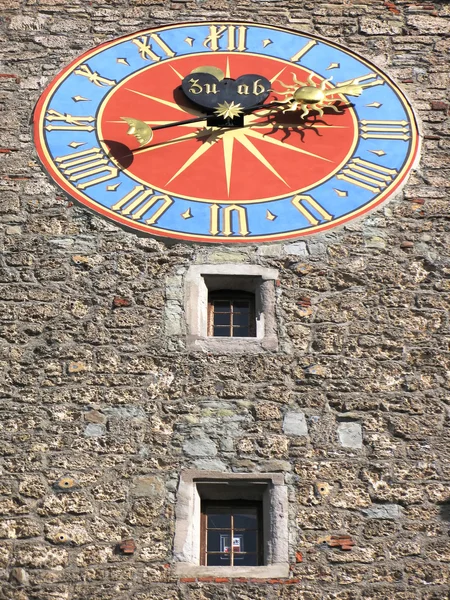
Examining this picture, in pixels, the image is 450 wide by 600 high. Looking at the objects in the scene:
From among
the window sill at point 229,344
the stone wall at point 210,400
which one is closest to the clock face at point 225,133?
the stone wall at point 210,400

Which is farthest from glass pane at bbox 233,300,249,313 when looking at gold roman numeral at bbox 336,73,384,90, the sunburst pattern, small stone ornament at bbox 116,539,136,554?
gold roman numeral at bbox 336,73,384,90

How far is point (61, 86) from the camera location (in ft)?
41.7

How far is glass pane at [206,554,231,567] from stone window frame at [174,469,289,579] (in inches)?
5.7

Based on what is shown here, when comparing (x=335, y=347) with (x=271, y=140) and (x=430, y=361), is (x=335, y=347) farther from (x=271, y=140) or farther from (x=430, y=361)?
(x=271, y=140)

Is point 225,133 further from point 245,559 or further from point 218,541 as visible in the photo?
point 245,559

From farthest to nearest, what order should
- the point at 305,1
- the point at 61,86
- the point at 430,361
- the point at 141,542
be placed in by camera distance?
the point at 305,1 → the point at 61,86 → the point at 430,361 → the point at 141,542

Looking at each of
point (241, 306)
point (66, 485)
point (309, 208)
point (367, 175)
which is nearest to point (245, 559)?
point (66, 485)

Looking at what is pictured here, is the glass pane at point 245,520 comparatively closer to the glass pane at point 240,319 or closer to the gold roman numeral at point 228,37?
the glass pane at point 240,319

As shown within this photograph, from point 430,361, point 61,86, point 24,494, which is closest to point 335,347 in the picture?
point 430,361

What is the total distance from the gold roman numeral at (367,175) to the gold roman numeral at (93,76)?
6.84ft

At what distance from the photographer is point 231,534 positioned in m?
10.3

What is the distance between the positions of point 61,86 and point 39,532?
4.16m

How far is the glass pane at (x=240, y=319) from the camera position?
1127 centimetres

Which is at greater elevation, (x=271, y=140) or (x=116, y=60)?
(x=116, y=60)
